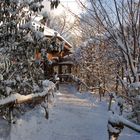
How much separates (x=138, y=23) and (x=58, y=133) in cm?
485

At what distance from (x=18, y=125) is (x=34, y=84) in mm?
1670

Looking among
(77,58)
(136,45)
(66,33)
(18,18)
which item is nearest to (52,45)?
(18,18)

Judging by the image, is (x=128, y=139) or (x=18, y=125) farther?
(x=18, y=125)

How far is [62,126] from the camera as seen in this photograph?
1403 centimetres

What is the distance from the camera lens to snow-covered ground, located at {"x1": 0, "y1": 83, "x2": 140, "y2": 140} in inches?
476

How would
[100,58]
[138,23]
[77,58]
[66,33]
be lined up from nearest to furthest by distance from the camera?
[138,23] → [100,58] → [77,58] → [66,33]

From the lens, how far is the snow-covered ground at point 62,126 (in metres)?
12.1

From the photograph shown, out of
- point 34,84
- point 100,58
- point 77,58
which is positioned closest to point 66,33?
point 77,58

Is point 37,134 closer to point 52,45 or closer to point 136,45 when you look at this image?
point 52,45

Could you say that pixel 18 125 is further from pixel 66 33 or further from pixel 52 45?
pixel 66 33

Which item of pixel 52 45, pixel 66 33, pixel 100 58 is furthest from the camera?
pixel 66 33

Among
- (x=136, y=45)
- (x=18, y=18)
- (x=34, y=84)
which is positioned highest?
(x=18, y=18)

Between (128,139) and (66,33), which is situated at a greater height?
(66,33)

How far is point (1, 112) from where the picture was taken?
40.3 ft
